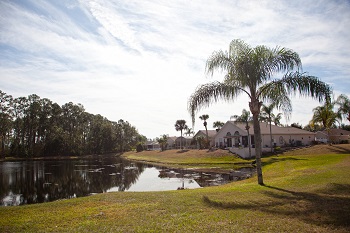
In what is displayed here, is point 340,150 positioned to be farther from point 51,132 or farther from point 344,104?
point 51,132

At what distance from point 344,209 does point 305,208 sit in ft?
4.23

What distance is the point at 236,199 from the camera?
11617 millimetres

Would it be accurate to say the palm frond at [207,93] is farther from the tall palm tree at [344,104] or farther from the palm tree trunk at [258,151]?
the tall palm tree at [344,104]

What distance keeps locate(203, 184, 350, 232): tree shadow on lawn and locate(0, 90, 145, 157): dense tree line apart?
95961mm

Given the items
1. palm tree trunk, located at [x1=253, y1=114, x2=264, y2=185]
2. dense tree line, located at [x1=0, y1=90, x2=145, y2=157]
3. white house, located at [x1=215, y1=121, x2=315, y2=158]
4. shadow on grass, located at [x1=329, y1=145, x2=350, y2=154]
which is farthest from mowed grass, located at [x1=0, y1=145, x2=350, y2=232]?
dense tree line, located at [x1=0, y1=90, x2=145, y2=157]

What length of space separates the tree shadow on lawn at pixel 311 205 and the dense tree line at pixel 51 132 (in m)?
96.0

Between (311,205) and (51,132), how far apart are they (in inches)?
4236

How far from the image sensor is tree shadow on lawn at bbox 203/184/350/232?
7.96 m

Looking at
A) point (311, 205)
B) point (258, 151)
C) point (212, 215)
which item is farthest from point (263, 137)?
point (212, 215)

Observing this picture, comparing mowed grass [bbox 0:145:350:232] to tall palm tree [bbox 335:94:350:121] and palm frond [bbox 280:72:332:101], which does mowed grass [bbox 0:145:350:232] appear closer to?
palm frond [bbox 280:72:332:101]

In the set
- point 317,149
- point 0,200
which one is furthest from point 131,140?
point 0,200

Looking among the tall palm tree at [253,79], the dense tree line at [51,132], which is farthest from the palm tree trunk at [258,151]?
the dense tree line at [51,132]

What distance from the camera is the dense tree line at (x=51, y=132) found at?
9175cm

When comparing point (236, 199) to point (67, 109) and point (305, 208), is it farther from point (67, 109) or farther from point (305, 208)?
point (67, 109)
